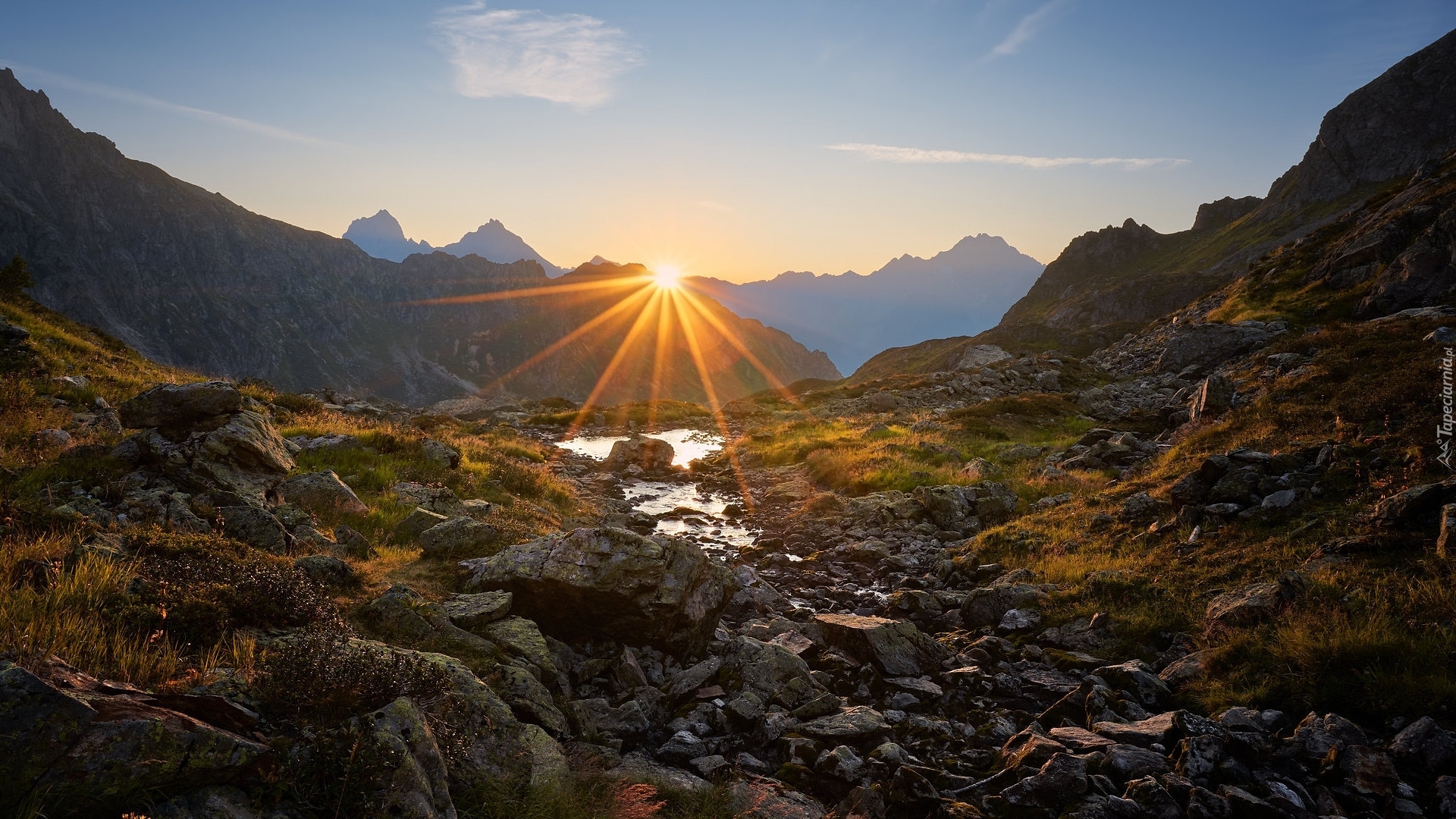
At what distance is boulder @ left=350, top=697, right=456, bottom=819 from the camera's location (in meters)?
5.03

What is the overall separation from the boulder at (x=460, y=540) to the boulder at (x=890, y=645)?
7660mm

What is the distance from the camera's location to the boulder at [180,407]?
13.0m

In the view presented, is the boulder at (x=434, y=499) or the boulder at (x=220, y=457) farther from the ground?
the boulder at (x=220, y=457)

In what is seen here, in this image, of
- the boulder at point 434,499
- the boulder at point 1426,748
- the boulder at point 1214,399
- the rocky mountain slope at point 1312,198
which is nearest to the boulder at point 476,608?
the boulder at point 434,499

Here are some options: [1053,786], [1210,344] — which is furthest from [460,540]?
[1210,344]

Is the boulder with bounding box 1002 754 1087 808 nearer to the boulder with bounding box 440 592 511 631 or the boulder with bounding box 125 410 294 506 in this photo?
the boulder with bounding box 440 592 511 631

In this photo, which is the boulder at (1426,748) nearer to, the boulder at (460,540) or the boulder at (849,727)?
the boulder at (849,727)

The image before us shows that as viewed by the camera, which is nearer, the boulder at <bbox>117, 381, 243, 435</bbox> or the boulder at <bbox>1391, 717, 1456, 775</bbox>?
the boulder at <bbox>1391, 717, 1456, 775</bbox>

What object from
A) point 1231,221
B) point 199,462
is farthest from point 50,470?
point 1231,221

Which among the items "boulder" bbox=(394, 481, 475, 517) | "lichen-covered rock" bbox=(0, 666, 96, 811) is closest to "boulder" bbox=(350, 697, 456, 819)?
"lichen-covered rock" bbox=(0, 666, 96, 811)

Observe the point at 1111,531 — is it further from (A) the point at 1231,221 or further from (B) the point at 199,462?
(A) the point at 1231,221

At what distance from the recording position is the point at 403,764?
17.1 ft

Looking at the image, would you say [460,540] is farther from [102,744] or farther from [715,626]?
[102,744]

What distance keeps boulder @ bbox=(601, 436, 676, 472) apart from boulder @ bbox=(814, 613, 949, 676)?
2567 cm
